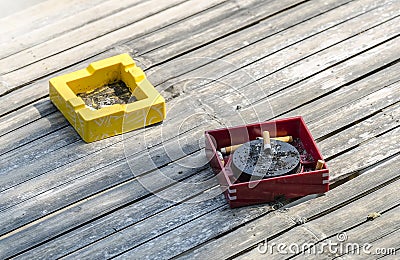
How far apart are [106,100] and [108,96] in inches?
1.4

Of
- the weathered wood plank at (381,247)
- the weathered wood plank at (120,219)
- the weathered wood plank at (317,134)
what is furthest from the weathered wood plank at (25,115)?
the weathered wood plank at (381,247)

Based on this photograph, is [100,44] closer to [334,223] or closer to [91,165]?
[91,165]

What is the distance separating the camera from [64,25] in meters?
4.48

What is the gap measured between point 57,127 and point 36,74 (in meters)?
0.43

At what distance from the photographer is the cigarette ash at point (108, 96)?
3.85 meters

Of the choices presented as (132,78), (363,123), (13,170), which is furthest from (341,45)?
(13,170)

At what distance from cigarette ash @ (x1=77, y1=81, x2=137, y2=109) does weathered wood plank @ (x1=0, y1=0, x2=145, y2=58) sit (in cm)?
57

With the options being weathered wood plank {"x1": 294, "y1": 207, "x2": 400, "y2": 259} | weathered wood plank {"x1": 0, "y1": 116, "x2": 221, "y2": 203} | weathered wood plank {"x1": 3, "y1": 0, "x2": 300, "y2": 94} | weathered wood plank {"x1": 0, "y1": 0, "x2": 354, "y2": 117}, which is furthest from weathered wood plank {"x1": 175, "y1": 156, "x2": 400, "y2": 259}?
weathered wood plank {"x1": 3, "y1": 0, "x2": 300, "y2": 94}

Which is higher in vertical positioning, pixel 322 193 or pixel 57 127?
pixel 57 127

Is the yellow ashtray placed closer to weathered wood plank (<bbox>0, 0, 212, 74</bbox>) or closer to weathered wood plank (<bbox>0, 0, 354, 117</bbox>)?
weathered wood plank (<bbox>0, 0, 354, 117</bbox>)

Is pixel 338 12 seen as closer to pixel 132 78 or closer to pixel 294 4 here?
pixel 294 4

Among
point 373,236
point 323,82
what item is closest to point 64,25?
point 323,82

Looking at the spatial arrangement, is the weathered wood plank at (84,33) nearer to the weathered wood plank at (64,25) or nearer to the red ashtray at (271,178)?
the weathered wood plank at (64,25)

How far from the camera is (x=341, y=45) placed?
13.7ft
